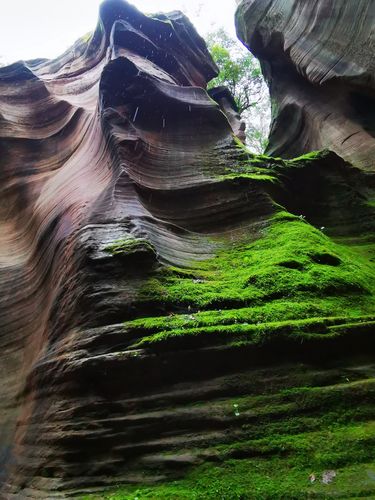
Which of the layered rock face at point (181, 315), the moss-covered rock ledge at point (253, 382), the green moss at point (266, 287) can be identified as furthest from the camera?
the green moss at point (266, 287)

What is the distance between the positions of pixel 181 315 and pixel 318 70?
10.3 metres

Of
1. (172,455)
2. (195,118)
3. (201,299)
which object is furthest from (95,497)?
(195,118)

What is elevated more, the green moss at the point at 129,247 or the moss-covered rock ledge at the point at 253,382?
the green moss at the point at 129,247

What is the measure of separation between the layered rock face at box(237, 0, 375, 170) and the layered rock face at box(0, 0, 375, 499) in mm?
3161

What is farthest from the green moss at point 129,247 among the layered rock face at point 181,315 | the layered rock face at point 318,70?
the layered rock face at point 318,70

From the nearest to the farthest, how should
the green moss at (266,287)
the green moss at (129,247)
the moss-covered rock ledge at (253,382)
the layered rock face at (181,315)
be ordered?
the moss-covered rock ledge at (253,382) < the layered rock face at (181,315) < the green moss at (266,287) < the green moss at (129,247)

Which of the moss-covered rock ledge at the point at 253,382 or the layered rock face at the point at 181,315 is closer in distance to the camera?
the moss-covered rock ledge at the point at 253,382

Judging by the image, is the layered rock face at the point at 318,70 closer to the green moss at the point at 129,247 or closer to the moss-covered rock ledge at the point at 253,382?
the moss-covered rock ledge at the point at 253,382

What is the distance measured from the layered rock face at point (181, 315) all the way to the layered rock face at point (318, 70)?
124 inches

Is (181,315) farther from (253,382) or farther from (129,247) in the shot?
(129,247)

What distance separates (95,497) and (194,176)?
5826mm

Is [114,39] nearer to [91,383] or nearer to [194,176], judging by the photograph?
[194,176]

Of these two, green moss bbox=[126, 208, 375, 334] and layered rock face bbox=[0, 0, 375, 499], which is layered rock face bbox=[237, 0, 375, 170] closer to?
layered rock face bbox=[0, 0, 375, 499]

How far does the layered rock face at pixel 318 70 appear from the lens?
10.4 meters
